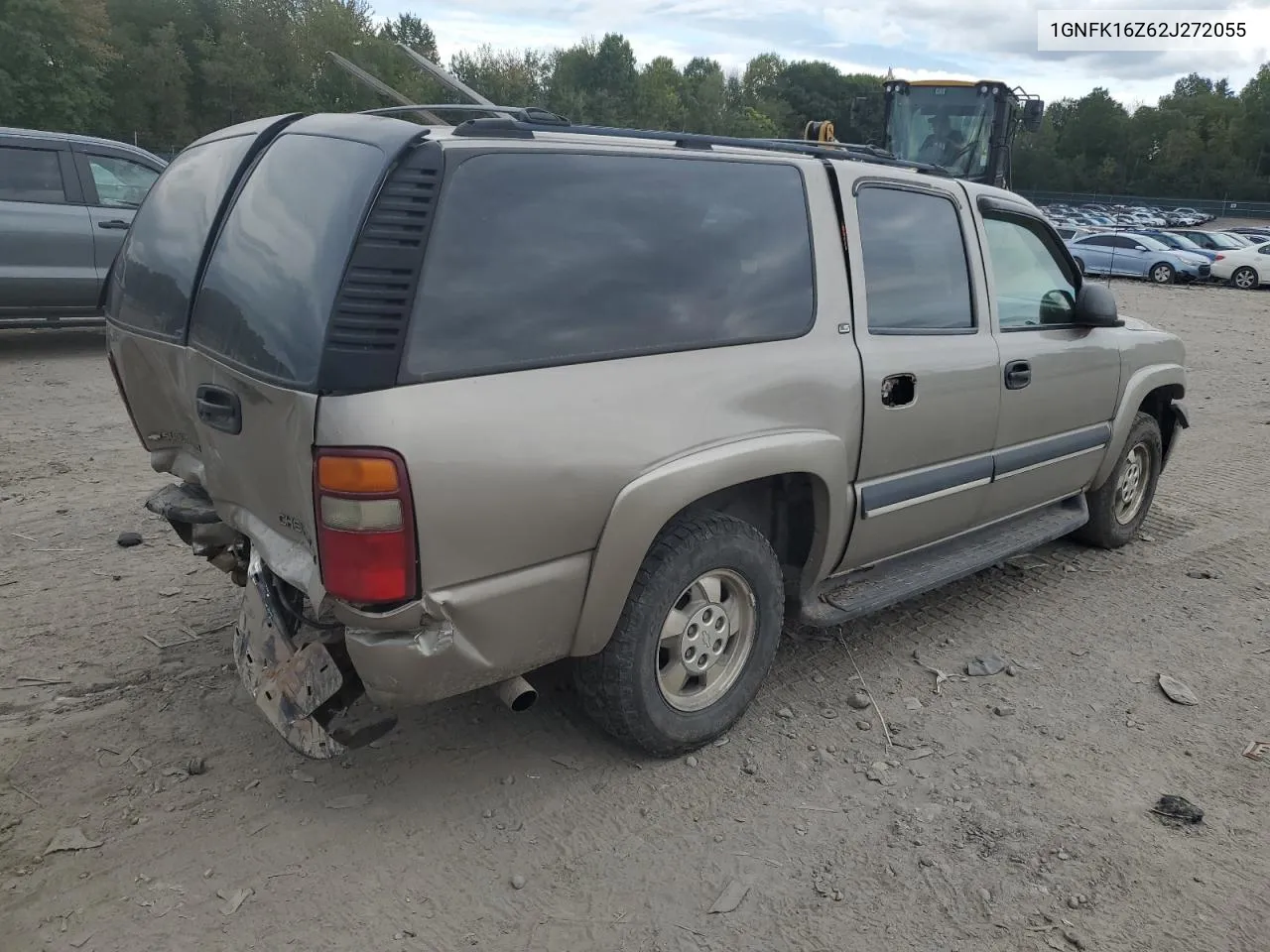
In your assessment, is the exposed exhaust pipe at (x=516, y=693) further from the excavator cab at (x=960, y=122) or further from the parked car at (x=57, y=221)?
the excavator cab at (x=960, y=122)

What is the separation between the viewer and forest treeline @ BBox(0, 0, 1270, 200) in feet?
126

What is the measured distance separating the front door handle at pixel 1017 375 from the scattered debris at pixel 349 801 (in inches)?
117

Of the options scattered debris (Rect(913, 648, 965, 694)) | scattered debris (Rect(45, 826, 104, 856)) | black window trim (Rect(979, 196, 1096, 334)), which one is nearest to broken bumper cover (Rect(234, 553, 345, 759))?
scattered debris (Rect(45, 826, 104, 856))

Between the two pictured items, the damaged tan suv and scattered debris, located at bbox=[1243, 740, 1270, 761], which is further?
scattered debris, located at bbox=[1243, 740, 1270, 761]

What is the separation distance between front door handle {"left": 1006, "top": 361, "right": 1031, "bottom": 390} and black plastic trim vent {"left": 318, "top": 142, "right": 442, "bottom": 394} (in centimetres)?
266

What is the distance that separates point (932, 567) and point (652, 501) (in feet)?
5.77

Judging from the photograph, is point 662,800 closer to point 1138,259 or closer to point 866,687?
point 866,687

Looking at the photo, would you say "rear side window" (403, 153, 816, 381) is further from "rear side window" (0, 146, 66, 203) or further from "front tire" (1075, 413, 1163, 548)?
"rear side window" (0, 146, 66, 203)

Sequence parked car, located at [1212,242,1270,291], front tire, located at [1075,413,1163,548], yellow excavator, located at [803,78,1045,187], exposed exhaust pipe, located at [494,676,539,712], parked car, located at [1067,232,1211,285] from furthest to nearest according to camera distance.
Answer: parked car, located at [1067,232,1211,285] < parked car, located at [1212,242,1270,291] < yellow excavator, located at [803,78,1045,187] < front tire, located at [1075,413,1163,548] < exposed exhaust pipe, located at [494,676,539,712]

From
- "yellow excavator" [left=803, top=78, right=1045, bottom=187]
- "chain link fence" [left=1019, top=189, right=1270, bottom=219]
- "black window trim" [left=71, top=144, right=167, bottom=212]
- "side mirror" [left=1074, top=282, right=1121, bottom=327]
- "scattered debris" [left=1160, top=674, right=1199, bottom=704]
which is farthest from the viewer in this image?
"chain link fence" [left=1019, top=189, right=1270, bottom=219]

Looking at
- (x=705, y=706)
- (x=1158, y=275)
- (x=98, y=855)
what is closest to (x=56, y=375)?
(x=98, y=855)

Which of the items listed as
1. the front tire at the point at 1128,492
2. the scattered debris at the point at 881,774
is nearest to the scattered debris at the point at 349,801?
the scattered debris at the point at 881,774

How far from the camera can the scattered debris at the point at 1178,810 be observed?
3.07 m

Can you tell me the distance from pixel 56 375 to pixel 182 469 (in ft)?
21.3
